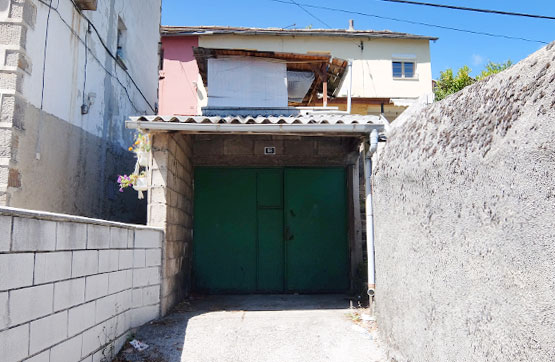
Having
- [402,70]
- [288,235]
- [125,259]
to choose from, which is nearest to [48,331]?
[125,259]

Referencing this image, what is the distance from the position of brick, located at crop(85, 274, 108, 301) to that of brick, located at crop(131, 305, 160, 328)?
93 cm

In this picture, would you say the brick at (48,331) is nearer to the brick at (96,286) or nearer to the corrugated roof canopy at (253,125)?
the brick at (96,286)

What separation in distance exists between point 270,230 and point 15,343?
5319 mm

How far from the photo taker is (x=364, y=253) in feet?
23.3

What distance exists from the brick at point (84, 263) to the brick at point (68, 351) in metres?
0.44

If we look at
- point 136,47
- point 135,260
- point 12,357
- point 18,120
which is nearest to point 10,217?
point 12,357

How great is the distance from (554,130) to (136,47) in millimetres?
9167

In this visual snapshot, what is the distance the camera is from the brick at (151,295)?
4723mm

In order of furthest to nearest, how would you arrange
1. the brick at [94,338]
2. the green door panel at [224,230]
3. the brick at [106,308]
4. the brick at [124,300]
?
the green door panel at [224,230], the brick at [124,300], the brick at [106,308], the brick at [94,338]

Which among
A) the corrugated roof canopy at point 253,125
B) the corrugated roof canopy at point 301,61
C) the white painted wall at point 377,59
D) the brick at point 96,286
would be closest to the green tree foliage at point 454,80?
the white painted wall at point 377,59

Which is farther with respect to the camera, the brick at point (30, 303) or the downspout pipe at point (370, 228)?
the downspout pipe at point (370, 228)

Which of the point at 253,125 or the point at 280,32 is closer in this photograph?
the point at 253,125

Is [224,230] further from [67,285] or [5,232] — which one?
[5,232]

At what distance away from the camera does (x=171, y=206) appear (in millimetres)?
5680
